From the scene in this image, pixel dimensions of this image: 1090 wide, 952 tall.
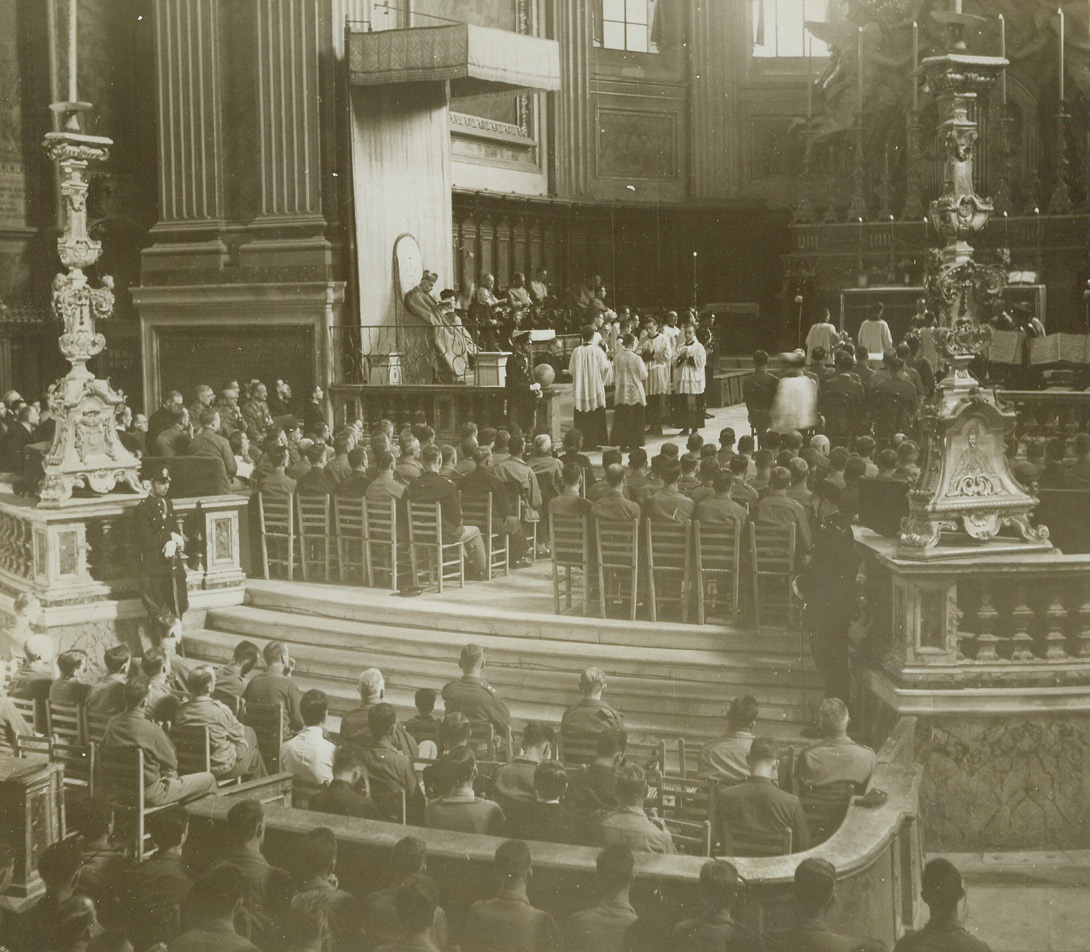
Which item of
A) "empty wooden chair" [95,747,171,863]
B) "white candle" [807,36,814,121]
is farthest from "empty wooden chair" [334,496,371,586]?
"white candle" [807,36,814,121]

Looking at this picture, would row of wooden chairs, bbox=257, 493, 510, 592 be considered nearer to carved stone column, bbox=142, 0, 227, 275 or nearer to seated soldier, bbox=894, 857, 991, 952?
seated soldier, bbox=894, 857, 991, 952

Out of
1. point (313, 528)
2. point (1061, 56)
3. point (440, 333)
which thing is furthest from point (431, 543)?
point (1061, 56)

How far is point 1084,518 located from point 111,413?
7.85 meters

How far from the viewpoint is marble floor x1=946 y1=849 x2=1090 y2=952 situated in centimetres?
749

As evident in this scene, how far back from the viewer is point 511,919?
5.65 meters

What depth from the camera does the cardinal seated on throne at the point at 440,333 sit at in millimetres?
18828

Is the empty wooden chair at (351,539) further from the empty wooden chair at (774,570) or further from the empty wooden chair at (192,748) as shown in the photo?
the empty wooden chair at (192,748)

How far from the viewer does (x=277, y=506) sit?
1330 centimetres

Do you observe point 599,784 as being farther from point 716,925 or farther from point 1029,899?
point 1029,899

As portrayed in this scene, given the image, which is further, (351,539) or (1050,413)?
(1050,413)

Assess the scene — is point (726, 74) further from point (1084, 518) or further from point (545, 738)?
point (545, 738)

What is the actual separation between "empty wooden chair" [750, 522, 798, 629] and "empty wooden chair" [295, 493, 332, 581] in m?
4.09

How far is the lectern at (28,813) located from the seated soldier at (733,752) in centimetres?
333

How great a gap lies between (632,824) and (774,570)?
4.42 m
